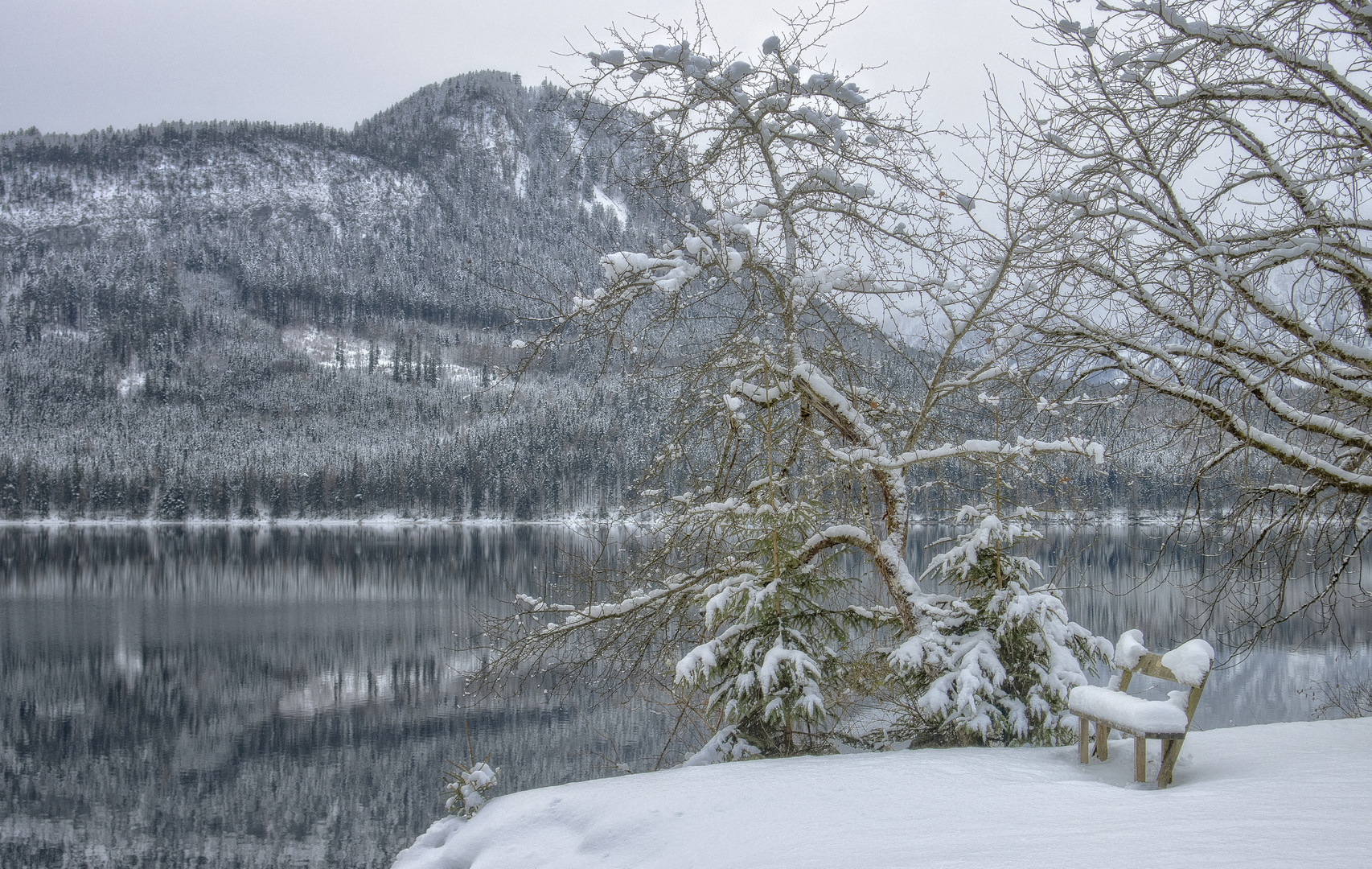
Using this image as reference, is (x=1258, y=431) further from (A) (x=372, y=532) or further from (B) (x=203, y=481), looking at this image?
(B) (x=203, y=481)

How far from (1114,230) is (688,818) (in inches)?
174

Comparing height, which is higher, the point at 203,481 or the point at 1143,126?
the point at 1143,126

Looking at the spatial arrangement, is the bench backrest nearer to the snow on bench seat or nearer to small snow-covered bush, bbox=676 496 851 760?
the snow on bench seat

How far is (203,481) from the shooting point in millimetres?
120250

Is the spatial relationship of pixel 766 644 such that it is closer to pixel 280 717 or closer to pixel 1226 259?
pixel 1226 259

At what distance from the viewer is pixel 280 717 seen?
24.1 metres

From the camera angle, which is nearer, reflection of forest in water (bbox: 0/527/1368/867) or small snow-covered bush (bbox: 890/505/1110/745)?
small snow-covered bush (bbox: 890/505/1110/745)

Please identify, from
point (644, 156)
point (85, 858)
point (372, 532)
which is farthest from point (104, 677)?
point (372, 532)

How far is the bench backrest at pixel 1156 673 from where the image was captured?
15.9ft

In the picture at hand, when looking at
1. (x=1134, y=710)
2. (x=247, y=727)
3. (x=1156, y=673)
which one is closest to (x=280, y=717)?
(x=247, y=727)

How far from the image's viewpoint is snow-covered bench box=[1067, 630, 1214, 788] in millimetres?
4586

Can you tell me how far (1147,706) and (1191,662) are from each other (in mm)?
394

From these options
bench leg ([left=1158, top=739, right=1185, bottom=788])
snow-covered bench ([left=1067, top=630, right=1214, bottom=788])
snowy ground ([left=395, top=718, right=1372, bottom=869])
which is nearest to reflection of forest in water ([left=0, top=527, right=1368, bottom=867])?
snow-covered bench ([left=1067, top=630, right=1214, bottom=788])

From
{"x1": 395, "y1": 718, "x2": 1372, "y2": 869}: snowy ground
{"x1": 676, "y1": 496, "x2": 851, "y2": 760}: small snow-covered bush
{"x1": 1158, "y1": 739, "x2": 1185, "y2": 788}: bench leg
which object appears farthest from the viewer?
{"x1": 676, "y1": 496, "x2": 851, "y2": 760}: small snow-covered bush
